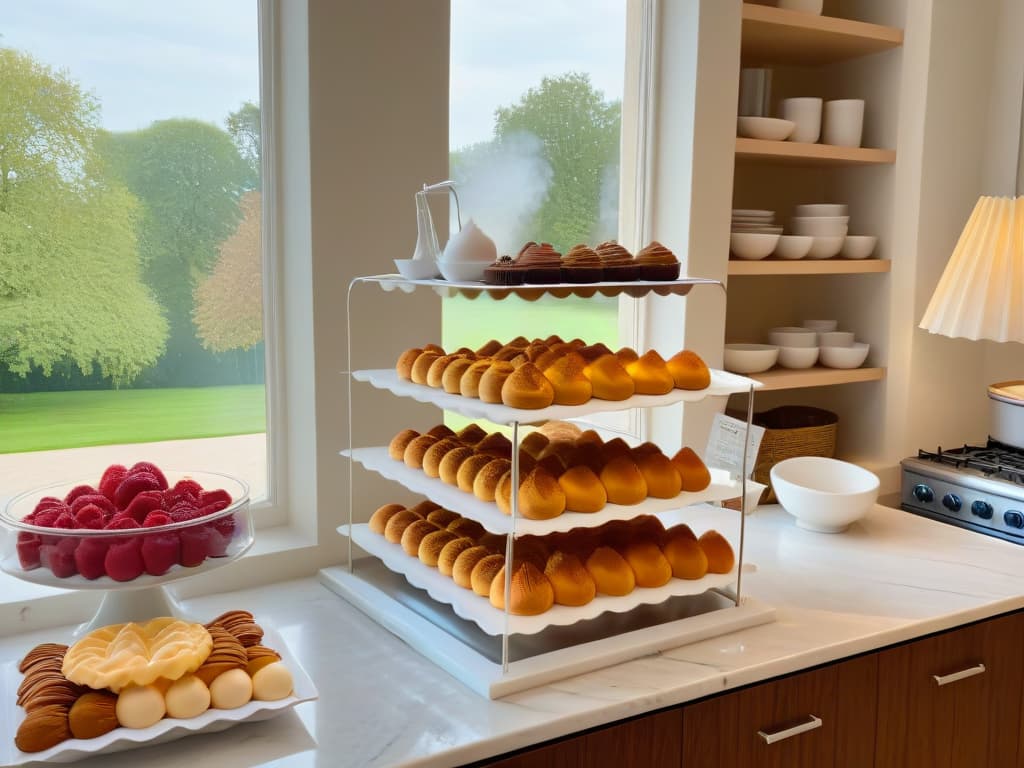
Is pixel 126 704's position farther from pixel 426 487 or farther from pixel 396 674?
pixel 426 487

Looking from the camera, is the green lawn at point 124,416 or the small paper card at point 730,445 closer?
the green lawn at point 124,416

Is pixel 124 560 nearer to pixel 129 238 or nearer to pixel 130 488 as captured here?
pixel 130 488

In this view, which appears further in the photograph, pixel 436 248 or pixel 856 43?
pixel 856 43

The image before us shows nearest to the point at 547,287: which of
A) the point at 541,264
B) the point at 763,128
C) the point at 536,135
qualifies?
the point at 541,264

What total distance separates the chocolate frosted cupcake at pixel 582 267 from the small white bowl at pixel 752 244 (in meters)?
0.99

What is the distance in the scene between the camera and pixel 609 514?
4.86 ft

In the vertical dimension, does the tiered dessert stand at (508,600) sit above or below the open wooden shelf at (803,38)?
below

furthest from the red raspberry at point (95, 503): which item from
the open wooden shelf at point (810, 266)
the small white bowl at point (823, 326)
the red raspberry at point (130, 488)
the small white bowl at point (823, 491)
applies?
the small white bowl at point (823, 326)

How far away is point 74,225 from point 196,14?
18.4 inches

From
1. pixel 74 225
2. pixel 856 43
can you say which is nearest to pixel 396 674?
pixel 74 225

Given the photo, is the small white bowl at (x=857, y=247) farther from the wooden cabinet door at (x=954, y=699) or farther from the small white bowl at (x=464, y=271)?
the small white bowl at (x=464, y=271)

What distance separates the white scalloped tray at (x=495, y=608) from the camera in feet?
4.68

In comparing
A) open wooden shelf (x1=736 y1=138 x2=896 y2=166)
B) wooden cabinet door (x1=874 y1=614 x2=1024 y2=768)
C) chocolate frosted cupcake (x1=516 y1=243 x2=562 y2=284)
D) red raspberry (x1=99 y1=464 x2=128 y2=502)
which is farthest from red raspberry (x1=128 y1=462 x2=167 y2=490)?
open wooden shelf (x1=736 y1=138 x2=896 y2=166)

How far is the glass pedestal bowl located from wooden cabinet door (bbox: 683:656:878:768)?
760 mm
